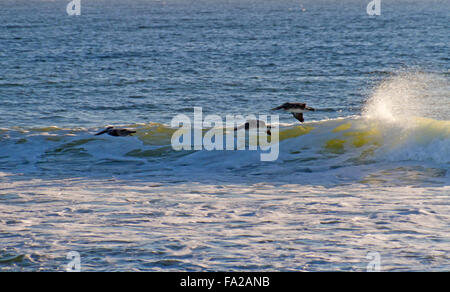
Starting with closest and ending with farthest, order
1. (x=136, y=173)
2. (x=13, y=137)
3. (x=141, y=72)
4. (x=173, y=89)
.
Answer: (x=136, y=173), (x=13, y=137), (x=173, y=89), (x=141, y=72)

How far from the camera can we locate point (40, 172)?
17.6m

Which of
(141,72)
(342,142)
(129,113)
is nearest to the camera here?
(342,142)

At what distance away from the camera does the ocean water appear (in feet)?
35.3

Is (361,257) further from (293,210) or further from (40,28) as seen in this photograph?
(40,28)

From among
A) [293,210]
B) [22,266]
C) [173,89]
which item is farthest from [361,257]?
[173,89]

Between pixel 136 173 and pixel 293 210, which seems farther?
pixel 136 173

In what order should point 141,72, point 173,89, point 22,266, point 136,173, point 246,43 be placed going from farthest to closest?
1. point 246,43
2. point 141,72
3. point 173,89
4. point 136,173
5. point 22,266

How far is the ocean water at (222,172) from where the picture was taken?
35.3 feet

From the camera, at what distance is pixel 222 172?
57.5ft

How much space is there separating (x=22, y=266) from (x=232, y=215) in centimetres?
410

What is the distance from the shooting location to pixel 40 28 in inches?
2926
